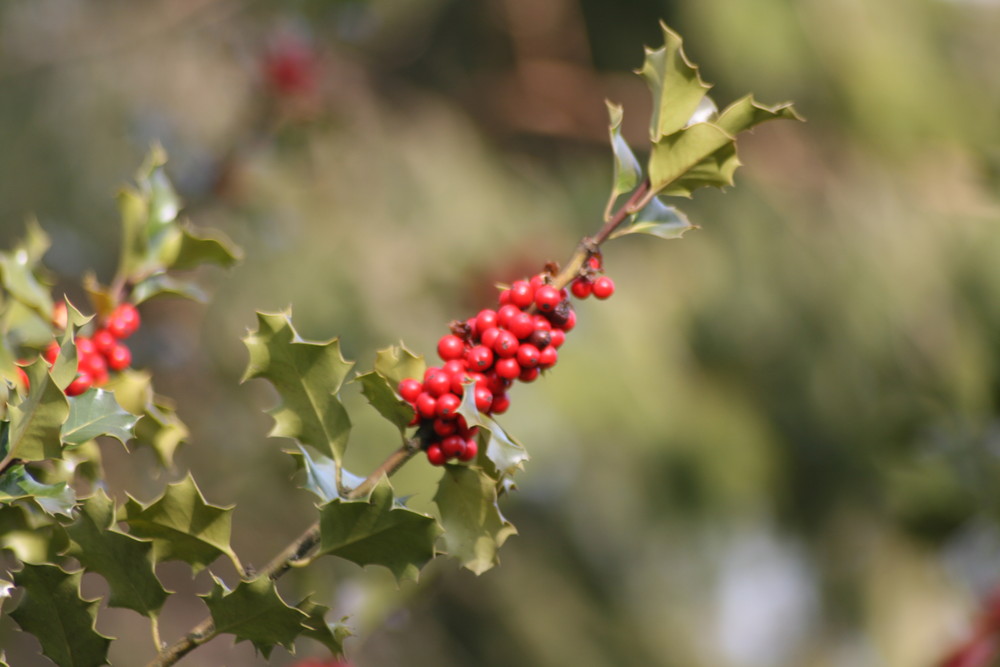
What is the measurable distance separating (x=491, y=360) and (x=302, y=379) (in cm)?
11

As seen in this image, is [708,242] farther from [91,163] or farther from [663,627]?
[91,163]

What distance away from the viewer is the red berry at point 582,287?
22.8 inches

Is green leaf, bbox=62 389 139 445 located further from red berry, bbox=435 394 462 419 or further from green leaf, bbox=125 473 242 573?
red berry, bbox=435 394 462 419

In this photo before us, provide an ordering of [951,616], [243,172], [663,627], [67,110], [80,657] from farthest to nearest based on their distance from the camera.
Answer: [67,110], [663,627], [951,616], [243,172], [80,657]

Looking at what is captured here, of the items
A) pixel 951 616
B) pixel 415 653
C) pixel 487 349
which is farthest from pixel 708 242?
pixel 487 349

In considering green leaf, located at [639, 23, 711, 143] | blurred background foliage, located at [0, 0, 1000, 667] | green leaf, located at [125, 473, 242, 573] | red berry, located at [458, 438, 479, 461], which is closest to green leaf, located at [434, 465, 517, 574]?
red berry, located at [458, 438, 479, 461]

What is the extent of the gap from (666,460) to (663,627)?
64cm

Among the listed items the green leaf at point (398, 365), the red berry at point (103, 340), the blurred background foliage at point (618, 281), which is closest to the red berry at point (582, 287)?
the green leaf at point (398, 365)

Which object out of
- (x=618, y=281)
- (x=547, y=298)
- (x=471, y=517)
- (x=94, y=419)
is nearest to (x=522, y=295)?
(x=547, y=298)

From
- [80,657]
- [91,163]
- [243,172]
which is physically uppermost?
[80,657]

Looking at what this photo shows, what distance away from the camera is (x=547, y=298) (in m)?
0.55

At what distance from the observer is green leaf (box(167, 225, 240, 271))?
0.73 metres

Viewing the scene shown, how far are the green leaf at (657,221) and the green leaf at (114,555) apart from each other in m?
0.33

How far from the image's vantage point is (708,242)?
10.3 ft
